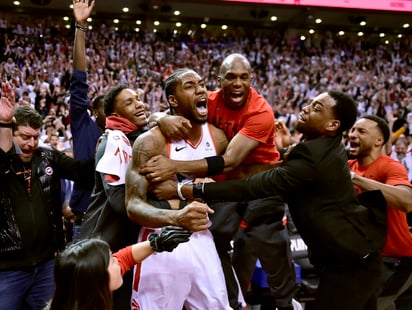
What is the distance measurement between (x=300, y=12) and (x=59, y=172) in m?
20.6

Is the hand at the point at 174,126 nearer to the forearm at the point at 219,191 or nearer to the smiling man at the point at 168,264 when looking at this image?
the smiling man at the point at 168,264

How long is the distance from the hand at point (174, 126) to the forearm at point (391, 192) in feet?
4.27

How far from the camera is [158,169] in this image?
8.32 ft

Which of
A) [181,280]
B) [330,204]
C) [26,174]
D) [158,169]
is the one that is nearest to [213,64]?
[26,174]

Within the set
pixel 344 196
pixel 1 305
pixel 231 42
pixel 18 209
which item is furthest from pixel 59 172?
pixel 231 42

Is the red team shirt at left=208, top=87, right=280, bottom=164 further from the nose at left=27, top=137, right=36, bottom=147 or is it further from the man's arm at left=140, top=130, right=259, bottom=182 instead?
the nose at left=27, top=137, right=36, bottom=147

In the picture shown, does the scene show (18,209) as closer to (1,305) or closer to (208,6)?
(1,305)

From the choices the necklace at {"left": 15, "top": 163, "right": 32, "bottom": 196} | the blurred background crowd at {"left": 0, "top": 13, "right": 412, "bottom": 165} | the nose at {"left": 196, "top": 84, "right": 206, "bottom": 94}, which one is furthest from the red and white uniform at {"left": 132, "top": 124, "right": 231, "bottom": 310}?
the blurred background crowd at {"left": 0, "top": 13, "right": 412, "bottom": 165}

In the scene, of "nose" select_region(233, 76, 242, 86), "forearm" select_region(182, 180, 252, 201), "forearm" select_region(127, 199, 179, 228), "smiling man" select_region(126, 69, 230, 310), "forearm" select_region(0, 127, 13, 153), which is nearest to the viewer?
"forearm" select_region(127, 199, 179, 228)

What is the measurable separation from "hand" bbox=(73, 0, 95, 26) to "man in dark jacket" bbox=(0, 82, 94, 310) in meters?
0.91

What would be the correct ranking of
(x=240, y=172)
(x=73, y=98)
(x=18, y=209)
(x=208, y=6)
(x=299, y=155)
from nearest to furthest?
(x=299, y=155), (x=18, y=209), (x=240, y=172), (x=73, y=98), (x=208, y=6)

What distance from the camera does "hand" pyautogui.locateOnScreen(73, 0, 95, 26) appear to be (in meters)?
3.68

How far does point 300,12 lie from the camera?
2203cm

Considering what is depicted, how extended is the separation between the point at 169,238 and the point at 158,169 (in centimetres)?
46
